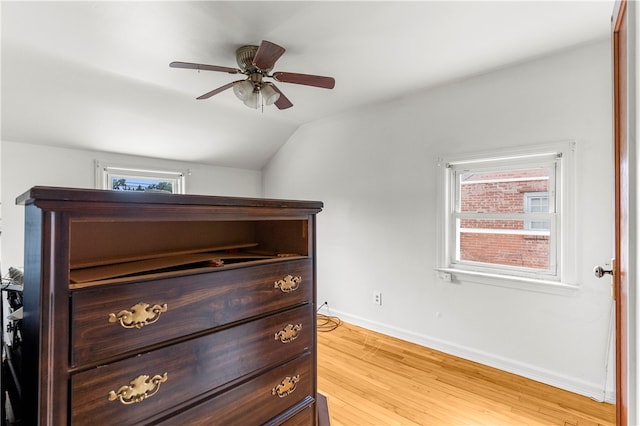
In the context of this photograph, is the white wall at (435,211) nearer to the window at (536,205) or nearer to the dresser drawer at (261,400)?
the window at (536,205)

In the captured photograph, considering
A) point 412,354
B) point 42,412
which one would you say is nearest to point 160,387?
point 42,412

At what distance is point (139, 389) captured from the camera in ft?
2.47

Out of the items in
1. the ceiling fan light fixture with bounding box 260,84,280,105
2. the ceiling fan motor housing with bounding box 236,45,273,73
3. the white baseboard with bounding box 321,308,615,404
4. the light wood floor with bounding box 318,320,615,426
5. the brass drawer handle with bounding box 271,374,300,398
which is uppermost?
the ceiling fan motor housing with bounding box 236,45,273,73

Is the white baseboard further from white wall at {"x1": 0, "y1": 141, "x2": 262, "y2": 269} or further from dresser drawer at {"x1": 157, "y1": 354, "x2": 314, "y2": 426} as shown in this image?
white wall at {"x1": 0, "y1": 141, "x2": 262, "y2": 269}

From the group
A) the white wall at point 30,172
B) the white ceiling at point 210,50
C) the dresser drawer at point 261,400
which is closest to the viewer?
the dresser drawer at point 261,400

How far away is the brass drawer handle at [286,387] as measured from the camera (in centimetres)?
106

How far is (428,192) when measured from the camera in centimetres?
298

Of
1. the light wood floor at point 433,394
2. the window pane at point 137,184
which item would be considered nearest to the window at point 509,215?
the light wood floor at point 433,394

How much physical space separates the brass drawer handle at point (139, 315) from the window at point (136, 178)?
308 centimetres

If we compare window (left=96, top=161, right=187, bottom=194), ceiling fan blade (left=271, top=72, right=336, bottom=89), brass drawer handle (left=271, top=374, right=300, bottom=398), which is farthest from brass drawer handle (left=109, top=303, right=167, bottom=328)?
window (left=96, top=161, right=187, bottom=194)

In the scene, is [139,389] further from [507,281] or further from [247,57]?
[507,281]

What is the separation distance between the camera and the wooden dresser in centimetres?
64

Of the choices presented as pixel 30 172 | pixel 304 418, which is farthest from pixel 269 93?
pixel 30 172

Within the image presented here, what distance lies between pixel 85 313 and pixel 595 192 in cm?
286
